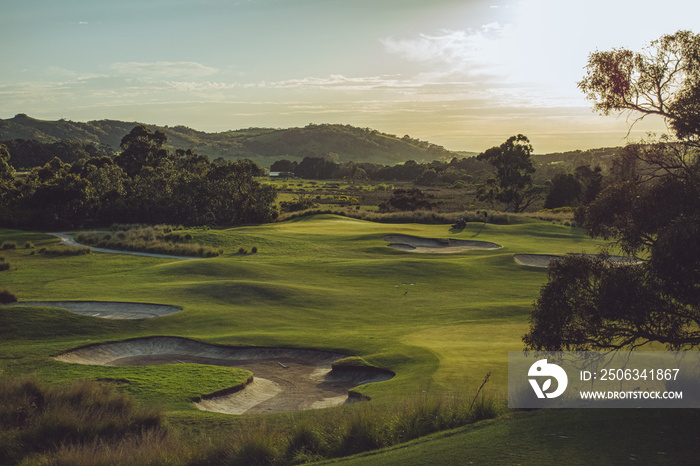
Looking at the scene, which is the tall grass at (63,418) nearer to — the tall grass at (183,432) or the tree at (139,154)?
the tall grass at (183,432)

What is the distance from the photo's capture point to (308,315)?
2633cm

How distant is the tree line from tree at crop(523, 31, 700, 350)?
64865 mm

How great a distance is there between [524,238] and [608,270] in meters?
44.2

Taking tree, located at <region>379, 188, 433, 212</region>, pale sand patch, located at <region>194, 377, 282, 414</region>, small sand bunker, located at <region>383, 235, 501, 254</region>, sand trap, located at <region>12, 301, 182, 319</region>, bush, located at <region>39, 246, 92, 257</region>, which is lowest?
pale sand patch, located at <region>194, 377, 282, 414</region>

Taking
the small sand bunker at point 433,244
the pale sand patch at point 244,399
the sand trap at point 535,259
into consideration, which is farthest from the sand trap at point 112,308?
the small sand bunker at point 433,244

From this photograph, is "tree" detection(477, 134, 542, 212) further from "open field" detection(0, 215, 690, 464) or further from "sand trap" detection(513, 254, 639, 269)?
"sand trap" detection(513, 254, 639, 269)

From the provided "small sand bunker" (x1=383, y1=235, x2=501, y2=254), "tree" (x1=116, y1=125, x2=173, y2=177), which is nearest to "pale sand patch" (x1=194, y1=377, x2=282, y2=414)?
"small sand bunker" (x1=383, y1=235, x2=501, y2=254)

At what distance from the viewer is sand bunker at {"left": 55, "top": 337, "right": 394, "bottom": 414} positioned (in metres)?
15.9

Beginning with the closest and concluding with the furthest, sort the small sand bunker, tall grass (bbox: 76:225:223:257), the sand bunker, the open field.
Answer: the open field, the sand bunker, tall grass (bbox: 76:225:223:257), the small sand bunker

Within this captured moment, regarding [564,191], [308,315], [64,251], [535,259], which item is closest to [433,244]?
[535,259]

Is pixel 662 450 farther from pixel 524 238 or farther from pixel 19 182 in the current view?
pixel 19 182

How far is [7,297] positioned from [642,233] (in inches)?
986

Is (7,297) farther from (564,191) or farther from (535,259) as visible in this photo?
(564,191)

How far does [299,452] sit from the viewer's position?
10.8 metres
